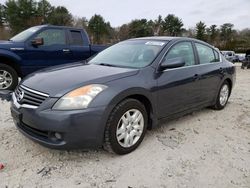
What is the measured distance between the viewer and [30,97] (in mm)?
2965

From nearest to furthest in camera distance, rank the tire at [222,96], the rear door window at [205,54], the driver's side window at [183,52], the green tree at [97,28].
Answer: the driver's side window at [183,52] < the rear door window at [205,54] < the tire at [222,96] < the green tree at [97,28]

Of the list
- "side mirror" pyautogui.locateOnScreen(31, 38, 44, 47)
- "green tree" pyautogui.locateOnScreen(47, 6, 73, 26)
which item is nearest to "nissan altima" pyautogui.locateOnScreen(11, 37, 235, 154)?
"side mirror" pyautogui.locateOnScreen(31, 38, 44, 47)

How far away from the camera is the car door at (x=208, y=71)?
447 cm

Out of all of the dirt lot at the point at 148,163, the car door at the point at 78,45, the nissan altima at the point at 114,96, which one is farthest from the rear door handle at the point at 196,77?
the car door at the point at 78,45

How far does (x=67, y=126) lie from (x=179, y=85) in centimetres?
Answer: 187

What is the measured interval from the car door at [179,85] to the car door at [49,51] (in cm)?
372

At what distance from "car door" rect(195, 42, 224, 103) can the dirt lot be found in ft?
2.62

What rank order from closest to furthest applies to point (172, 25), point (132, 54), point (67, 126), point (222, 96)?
point (67, 126)
point (132, 54)
point (222, 96)
point (172, 25)

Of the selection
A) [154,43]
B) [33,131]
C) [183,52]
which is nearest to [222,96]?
[183,52]

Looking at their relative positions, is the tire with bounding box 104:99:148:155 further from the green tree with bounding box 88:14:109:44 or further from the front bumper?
the green tree with bounding box 88:14:109:44

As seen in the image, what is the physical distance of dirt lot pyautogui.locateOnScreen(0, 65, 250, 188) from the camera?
265cm

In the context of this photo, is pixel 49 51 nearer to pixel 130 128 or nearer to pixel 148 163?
pixel 130 128

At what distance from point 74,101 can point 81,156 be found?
2.59 feet

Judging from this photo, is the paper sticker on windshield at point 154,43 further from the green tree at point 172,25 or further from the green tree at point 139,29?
the green tree at point 172,25
